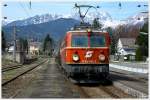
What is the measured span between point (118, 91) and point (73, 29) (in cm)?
597

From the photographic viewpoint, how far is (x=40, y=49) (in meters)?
199

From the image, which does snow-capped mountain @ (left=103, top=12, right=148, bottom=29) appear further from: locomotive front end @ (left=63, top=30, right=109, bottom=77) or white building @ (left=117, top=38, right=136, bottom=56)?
locomotive front end @ (left=63, top=30, right=109, bottom=77)

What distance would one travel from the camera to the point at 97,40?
24344 millimetres

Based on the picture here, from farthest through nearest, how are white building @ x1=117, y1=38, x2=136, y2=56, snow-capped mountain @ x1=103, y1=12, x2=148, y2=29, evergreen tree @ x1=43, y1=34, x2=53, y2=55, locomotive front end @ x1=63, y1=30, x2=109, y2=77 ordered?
evergreen tree @ x1=43, y1=34, x2=53, y2=55 → white building @ x1=117, y1=38, x2=136, y2=56 → snow-capped mountain @ x1=103, y1=12, x2=148, y2=29 → locomotive front end @ x1=63, y1=30, x2=109, y2=77

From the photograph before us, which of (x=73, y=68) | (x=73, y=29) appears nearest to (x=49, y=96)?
(x=73, y=68)

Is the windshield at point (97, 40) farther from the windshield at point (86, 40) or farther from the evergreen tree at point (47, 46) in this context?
the evergreen tree at point (47, 46)

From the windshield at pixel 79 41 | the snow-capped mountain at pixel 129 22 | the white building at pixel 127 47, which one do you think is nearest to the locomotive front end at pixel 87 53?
the windshield at pixel 79 41

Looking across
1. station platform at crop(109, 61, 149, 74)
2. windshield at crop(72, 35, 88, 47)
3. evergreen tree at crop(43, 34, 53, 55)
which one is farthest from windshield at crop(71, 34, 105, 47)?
evergreen tree at crop(43, 34, 53, 55)

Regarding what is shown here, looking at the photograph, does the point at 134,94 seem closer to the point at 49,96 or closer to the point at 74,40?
the point at 49,96

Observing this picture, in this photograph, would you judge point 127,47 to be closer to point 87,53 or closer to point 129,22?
point 129,22

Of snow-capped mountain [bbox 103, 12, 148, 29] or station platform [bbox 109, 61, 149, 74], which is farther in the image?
snow-capped mountain [bbox 103, 12, 148, 29]

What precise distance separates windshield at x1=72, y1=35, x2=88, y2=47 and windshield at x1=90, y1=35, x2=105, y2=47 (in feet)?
1.00

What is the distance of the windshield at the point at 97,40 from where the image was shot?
2423 cm

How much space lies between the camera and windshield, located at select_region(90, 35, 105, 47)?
24234 millimetres
